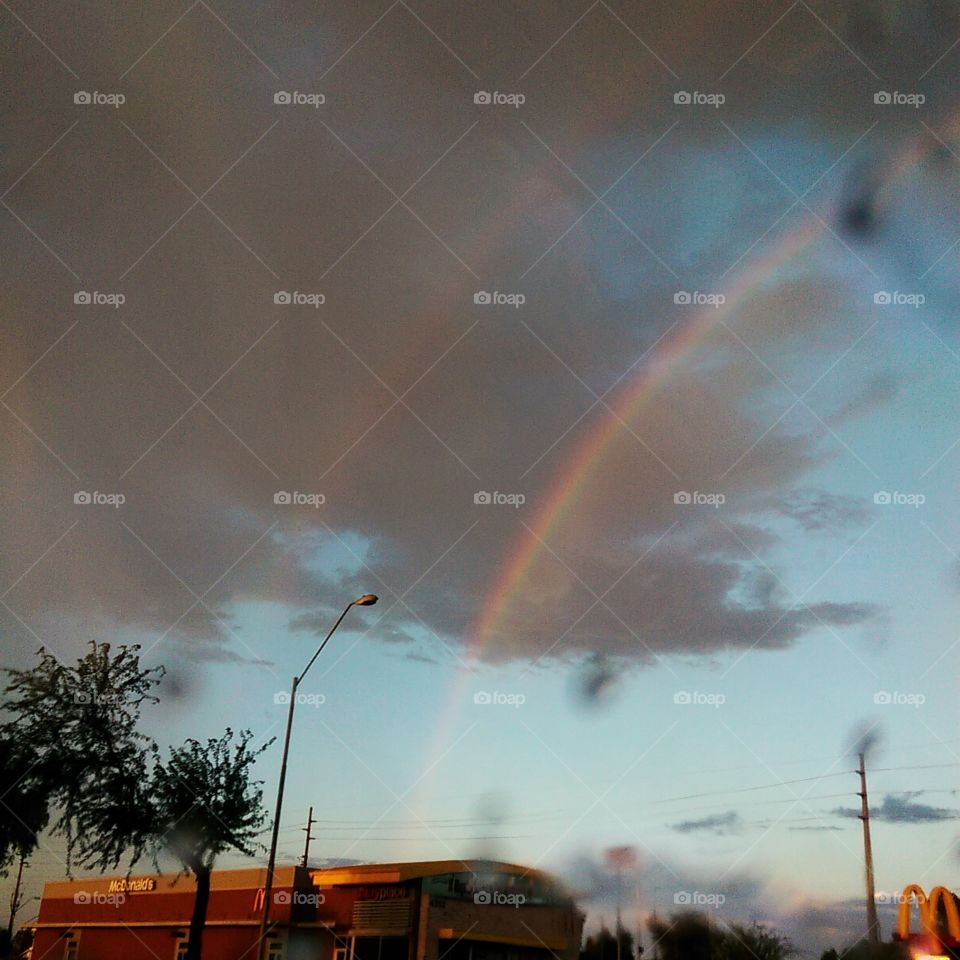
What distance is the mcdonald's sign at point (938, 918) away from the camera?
27.3 metres

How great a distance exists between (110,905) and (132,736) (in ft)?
45.4

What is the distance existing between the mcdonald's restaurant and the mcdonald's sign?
13042mm

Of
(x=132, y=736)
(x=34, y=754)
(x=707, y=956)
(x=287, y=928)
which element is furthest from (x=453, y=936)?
(x=707, y=956)

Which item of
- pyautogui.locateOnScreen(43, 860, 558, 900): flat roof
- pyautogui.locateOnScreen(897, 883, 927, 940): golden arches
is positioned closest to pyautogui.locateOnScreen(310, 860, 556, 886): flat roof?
pyautogui.locateOnScreen(43, 860, 558, 900): flat roof

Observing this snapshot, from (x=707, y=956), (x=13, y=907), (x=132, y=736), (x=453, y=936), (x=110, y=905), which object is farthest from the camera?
(x=707, y=956)

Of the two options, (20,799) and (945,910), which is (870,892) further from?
(20,799)

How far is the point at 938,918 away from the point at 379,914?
18.4m

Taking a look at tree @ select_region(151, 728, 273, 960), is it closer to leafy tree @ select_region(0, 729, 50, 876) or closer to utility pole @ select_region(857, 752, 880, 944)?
leafy tree @ select_region(0, 729, 50, 876)

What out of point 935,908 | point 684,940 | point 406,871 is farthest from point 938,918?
point 684,940

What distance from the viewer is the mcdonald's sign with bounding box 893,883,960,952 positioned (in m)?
27.3

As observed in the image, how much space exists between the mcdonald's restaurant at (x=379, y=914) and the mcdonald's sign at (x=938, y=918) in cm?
1304

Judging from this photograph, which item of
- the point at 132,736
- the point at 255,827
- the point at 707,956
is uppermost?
the point at 132,736

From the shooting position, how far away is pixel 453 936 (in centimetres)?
3472

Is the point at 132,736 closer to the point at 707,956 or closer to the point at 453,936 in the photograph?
the point at 453,936
